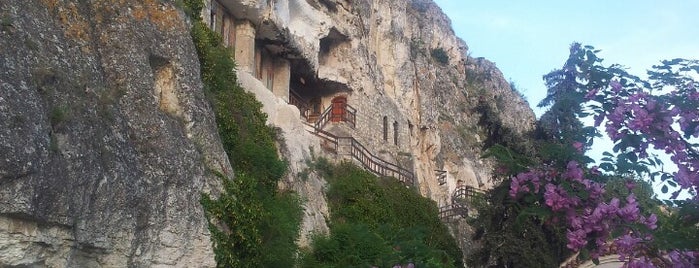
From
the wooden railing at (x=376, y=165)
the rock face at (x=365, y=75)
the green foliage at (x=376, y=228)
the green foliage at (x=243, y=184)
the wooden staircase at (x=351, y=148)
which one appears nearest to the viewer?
the green foliage at (x=243, y=184)

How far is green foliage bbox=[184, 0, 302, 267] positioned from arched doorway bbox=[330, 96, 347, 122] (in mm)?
9544

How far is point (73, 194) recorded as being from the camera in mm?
9922

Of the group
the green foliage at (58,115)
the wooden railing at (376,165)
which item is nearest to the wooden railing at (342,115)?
the wooden railing at (376,165)

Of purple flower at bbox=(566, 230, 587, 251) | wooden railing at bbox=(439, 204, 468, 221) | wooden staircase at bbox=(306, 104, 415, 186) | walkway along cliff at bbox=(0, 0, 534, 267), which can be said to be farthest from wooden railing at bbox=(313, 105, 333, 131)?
purple flower at bbox=(566, 230, 587, 251)

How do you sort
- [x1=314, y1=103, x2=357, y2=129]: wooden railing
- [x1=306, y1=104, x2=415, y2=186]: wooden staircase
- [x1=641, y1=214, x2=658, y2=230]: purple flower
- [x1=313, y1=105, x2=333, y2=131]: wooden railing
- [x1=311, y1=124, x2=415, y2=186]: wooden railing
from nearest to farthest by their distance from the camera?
1. [x1=641, y1=214, x2=658, y2=230]: purple flower
2. [x1=311, y1=124, x2=415, y2=186]: wooden railing
3. [x1=306, y1=104, x2=415, y2=186]: wooden staircase
4. [x1=313, y1=105, x2=333, y2=131]: wooden railing
5. [x1=314, y1=103, x2=357, y2=129]: wooden railing

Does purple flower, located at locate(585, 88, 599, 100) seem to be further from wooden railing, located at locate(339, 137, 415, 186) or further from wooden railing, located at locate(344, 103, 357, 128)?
wooden railing, located at locate(344, 103, 357, 128)

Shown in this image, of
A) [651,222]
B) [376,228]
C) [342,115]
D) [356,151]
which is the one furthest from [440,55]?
[651,222]

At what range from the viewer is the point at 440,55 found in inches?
2219

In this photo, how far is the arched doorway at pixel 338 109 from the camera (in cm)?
2899

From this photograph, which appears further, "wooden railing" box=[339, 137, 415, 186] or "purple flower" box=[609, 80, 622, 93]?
"wooden railing" box=[339, 137, 415, 186]

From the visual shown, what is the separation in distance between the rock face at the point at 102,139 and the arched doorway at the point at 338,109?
14.7 metres

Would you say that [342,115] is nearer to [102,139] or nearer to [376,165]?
[376,165]

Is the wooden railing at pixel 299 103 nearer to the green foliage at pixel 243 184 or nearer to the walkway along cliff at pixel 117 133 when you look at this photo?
the walkway along cliff at pixel 117 133

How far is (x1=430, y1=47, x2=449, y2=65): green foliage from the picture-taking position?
56.0 m
